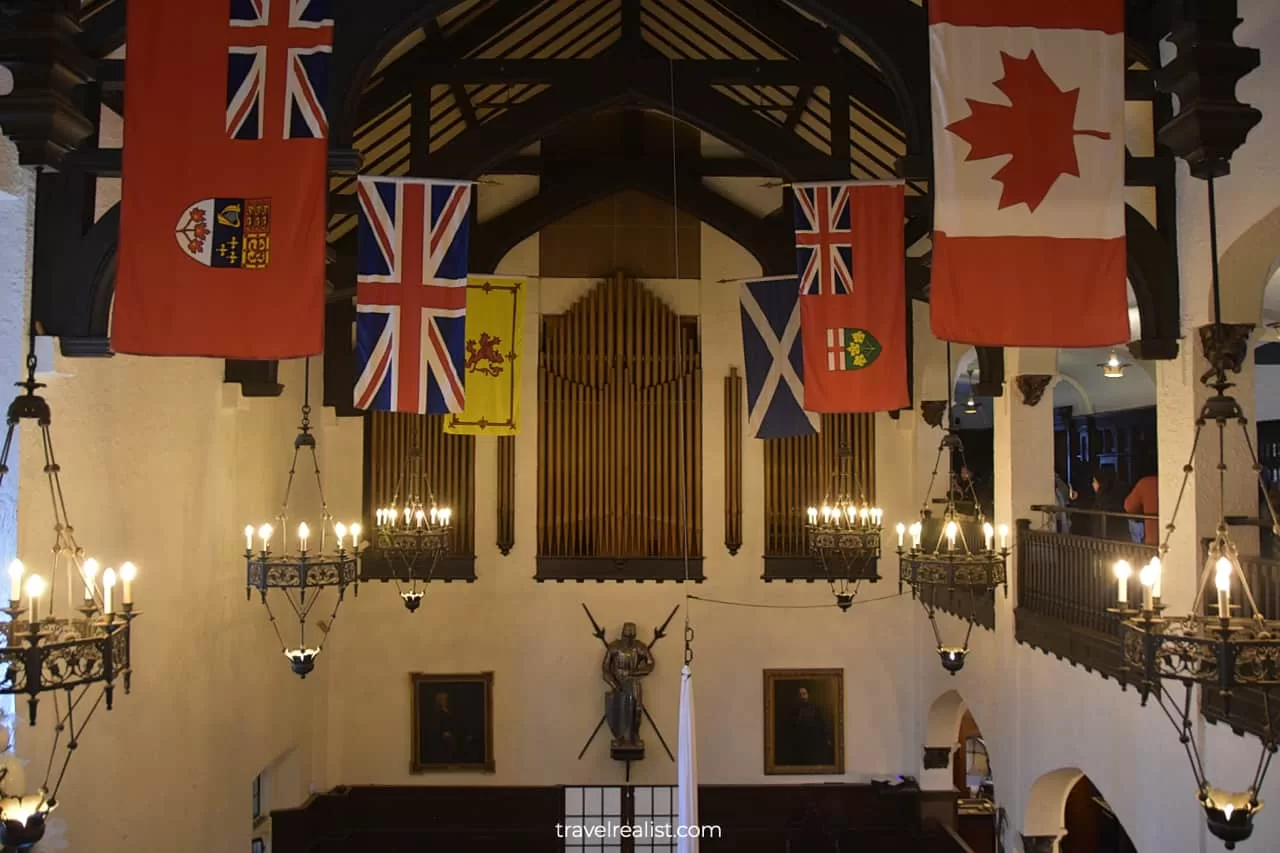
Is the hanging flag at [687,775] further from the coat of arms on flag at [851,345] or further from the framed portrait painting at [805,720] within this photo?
the framed portrait painting at [805,720]

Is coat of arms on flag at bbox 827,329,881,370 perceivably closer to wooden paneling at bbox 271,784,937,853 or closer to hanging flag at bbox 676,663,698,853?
hanging flag at bbox 676,663,698,853

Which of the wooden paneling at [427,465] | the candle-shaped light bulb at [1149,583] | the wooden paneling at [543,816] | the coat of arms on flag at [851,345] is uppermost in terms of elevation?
the coat of arms on flag at [851,345]

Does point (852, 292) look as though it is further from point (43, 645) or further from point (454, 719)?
point (454, 719)

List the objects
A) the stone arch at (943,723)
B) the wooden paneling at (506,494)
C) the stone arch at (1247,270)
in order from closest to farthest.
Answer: the stone arch at (1247,270) < the stone arch at (943,723) < the wooden paneling at (506,494)

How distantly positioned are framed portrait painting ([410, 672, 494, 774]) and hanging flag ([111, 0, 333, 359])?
937 cm

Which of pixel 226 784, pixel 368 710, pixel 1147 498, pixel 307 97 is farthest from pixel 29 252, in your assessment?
pixel 368 710

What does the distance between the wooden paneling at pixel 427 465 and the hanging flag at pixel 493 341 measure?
3.18m

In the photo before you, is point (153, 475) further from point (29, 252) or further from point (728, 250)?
point (728, 250)

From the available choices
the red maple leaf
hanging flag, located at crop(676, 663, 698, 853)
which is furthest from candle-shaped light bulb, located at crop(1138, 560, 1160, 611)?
hanging flag, located at crop(676, 663, 698, 853)

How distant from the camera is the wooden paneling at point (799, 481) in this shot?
14367mm

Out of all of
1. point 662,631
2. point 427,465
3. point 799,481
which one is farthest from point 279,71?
point 799,481

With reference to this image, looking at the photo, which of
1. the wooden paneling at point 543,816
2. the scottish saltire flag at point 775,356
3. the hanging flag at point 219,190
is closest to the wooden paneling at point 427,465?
the wooden paneling at point 543,816

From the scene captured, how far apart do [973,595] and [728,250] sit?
577 centimetres

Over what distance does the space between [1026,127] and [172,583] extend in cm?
776
